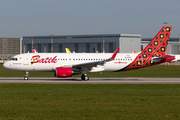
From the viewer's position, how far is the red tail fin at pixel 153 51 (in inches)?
1688

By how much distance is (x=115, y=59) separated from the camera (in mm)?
42688

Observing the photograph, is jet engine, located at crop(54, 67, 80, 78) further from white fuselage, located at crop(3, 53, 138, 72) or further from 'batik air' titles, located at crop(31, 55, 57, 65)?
'batik air' titles, located at crop(31, 55, 57, 65)

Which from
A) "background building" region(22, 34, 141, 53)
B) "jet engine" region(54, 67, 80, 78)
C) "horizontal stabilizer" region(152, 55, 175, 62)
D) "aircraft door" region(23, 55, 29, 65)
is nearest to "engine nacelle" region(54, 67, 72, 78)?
"jet engine" region(54, 67, 80, 78)

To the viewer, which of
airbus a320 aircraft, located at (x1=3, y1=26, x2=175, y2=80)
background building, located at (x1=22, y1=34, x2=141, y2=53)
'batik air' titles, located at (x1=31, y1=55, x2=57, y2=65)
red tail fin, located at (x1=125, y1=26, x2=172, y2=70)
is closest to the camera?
airbus a320 aircraft, located at (x1=3, y1=26, x2=175, y2=80)

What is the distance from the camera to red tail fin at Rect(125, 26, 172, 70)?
141 feet

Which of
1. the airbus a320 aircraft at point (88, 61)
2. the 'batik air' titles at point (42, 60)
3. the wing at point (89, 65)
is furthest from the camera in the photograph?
the 'batik air' titles at point (42, 60)

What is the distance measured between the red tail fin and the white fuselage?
2.92 ft

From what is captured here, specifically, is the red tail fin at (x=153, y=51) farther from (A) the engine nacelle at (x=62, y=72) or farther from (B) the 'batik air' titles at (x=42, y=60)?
(B) the 'batik air' titles at (x=42, y=60)
